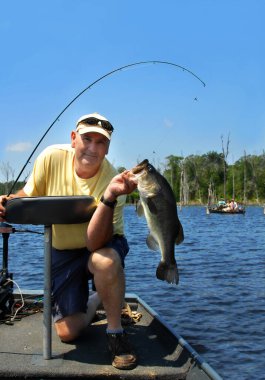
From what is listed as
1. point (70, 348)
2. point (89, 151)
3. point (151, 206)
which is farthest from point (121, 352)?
point (89, 151)

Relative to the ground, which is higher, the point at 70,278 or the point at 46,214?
the point at 46,214

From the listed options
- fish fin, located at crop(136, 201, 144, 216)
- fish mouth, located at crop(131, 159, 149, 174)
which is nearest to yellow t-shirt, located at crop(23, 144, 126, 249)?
fish fin, located at crop(136, 201, 144, 216)

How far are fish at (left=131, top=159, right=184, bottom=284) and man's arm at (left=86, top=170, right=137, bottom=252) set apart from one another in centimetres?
8

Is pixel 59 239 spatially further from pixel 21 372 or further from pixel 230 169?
pixel 230 169

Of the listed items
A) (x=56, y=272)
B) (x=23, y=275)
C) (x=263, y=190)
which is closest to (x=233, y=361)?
(x=56, y=272)

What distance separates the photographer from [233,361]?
22.1 ft

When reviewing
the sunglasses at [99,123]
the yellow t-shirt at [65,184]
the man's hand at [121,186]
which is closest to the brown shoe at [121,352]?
the yellow t-shirt at [65,184]

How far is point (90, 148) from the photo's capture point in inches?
168

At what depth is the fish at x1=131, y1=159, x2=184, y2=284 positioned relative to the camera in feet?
12.5

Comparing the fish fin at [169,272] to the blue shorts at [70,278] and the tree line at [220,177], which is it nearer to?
the blue shorts at [70,278]

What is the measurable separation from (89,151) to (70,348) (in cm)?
168

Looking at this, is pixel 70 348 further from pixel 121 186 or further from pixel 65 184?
pixel 121 186

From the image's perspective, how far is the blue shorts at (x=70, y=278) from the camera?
14.6 feet

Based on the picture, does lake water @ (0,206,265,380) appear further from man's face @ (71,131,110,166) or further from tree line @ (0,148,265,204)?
tree line @ (0,148,265,204)
